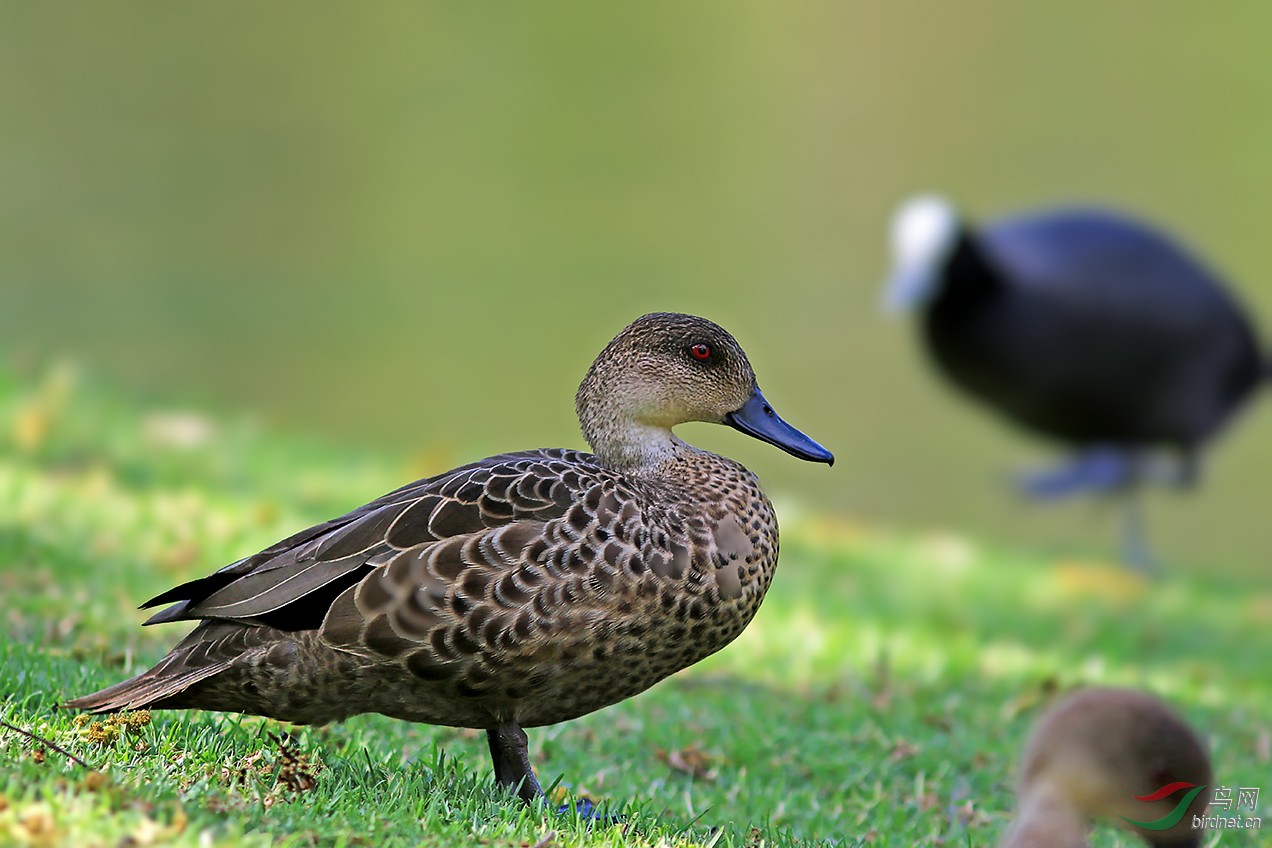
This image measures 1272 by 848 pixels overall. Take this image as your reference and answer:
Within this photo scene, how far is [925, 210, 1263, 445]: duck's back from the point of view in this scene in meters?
8.84

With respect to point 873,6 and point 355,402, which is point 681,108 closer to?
point 873,6

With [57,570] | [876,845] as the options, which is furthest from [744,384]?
[57,570]

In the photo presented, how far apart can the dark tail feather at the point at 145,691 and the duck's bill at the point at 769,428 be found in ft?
4.21

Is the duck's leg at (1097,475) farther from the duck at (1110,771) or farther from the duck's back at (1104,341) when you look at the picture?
the duck at (1110,771)

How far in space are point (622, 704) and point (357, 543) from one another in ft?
5.36

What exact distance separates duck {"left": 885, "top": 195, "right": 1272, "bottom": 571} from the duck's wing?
594 cm

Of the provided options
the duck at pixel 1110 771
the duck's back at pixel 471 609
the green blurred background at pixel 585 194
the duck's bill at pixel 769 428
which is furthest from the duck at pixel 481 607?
the green blurred background at pixel 585 194

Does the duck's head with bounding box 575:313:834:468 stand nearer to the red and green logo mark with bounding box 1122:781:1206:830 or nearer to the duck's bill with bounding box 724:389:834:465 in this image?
the duck's bill with bounding box 724:389:834:465

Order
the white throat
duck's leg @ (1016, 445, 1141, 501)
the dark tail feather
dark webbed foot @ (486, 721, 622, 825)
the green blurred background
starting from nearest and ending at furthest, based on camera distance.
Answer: the dark tail feather → dark webbed foot @ (486, 721, 622, 825) → the white throat → duck's leg @ (1016, 445, 1141, 501) → the green blurred background

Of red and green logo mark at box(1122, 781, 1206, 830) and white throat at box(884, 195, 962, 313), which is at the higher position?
white throat at box(884, 195, 962, 313)

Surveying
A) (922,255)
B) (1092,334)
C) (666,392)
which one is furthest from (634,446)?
(1092,334)

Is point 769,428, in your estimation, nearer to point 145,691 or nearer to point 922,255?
point 145,691

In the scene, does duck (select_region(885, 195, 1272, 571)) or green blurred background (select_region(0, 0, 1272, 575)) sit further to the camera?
green blurred background (select_region(0, 0, 1272, 575))

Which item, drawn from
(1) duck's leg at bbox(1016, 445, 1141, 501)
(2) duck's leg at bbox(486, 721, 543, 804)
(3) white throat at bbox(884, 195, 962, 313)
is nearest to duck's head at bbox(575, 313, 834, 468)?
(2) duck's leg at bbox(486, 721, 543, 804)
